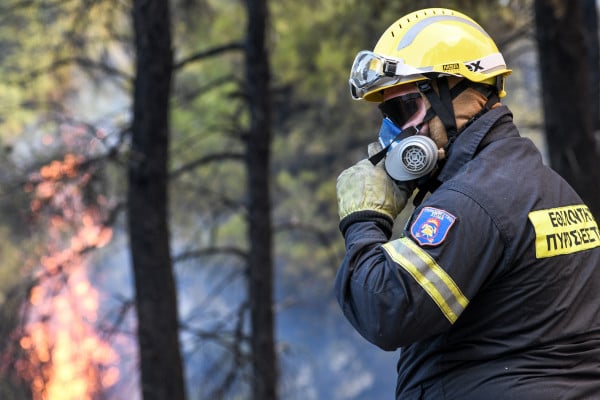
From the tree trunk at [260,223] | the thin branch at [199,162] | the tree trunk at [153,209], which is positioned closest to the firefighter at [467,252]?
the tree trunk at [153,209]

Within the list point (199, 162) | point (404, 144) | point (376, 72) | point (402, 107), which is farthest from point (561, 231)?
point (199, 162)

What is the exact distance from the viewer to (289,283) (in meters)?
20.0

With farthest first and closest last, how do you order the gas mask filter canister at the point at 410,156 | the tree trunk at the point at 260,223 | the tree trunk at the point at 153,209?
the tree trunk at the point at 260,223 < the tree trunk at the point at 153,209 < the gas mask filter canister at the point at 410,156

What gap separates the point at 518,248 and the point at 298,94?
10988 mm

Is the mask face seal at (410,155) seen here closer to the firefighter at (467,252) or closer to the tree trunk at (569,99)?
the firefighter at (467,252)

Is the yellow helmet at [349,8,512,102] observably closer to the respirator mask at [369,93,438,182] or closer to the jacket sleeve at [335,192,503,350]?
the respirator mask at [369,93,438,182]

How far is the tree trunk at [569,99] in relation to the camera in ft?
17.8

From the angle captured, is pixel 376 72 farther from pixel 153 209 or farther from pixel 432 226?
pixel 153 209

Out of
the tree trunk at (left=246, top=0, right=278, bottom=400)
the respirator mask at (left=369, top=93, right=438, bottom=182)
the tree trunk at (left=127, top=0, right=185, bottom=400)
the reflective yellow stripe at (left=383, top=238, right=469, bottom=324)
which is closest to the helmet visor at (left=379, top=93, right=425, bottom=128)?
the respirator mask at (left=369, top=93, right=438, bottom=182)

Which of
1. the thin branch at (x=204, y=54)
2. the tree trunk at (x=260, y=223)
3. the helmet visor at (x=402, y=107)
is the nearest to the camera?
the helmet visor at (x=402, y=107)

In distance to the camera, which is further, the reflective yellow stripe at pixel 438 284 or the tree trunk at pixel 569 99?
the tree trunk at pixel 569 99

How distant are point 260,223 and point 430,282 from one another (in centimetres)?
602

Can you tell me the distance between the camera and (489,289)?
1896 mm

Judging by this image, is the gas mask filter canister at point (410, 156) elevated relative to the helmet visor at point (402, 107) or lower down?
lower down
